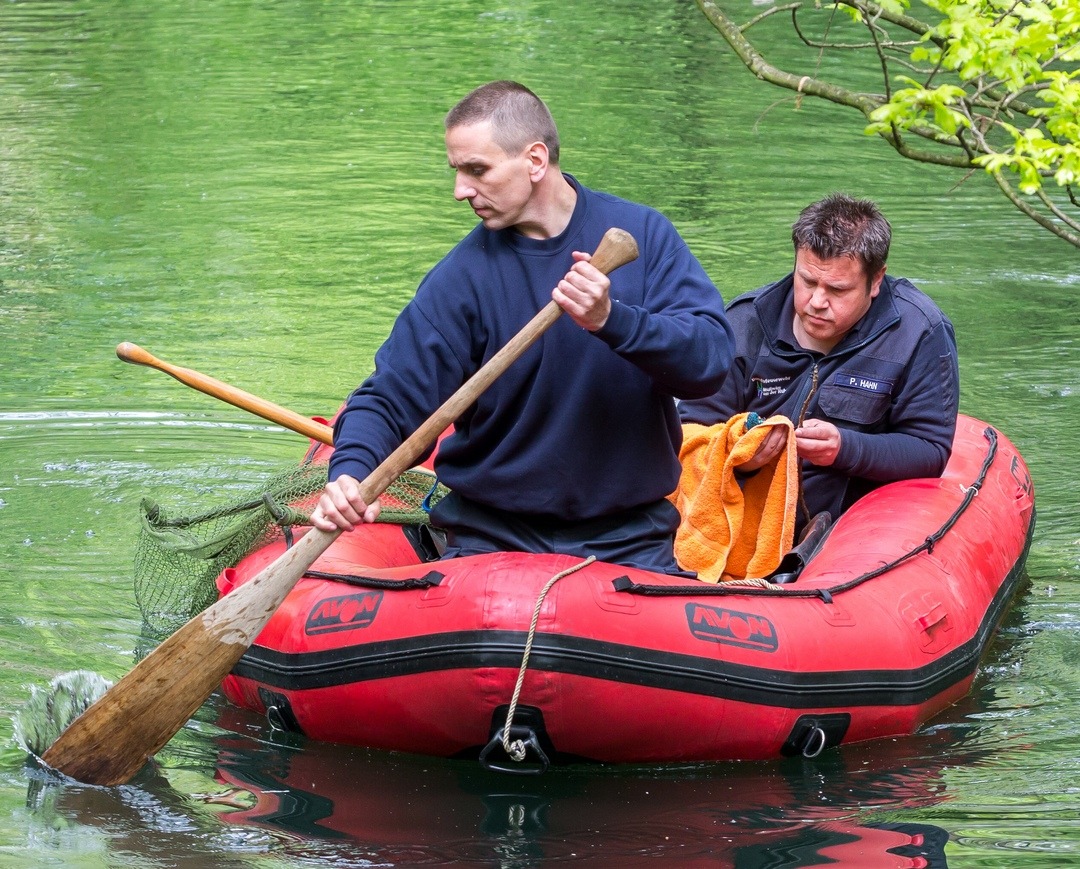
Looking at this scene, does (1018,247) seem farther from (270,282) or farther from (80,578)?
(80,578)

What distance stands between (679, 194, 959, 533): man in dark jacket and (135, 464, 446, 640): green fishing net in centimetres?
92

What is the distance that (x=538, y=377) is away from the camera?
3.50 m

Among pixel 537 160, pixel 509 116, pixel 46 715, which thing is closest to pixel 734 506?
pixel 537 160

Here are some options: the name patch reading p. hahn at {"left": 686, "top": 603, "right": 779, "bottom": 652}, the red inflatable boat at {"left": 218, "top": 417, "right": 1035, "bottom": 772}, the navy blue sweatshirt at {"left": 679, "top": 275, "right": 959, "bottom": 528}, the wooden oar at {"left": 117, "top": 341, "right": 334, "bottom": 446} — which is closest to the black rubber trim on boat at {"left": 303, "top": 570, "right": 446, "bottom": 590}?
the red inflatable boat at {"left": 218, "top": 417, "right": 1035, "bottom": 772}

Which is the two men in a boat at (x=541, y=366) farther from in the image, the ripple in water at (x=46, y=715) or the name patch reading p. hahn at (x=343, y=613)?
the ripple in water at (x=46, y=715)

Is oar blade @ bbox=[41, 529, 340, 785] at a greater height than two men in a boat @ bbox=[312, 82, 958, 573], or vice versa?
two men in a boat @ bbox=[312, 82, 958, 573]

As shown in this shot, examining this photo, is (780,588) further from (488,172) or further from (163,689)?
(163,689)

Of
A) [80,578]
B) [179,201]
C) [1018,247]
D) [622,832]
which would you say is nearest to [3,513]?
[80,578]

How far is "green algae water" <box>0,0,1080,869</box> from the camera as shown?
358 centimetres

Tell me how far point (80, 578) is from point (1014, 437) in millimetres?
3533

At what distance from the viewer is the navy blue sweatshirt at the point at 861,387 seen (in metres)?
4.42

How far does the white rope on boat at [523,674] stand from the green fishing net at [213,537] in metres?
0.75

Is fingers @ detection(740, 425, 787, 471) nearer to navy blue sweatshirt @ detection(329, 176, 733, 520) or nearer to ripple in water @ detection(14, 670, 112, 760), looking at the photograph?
navy blue sweatshirt @ detection(329, 176, 733, 520)

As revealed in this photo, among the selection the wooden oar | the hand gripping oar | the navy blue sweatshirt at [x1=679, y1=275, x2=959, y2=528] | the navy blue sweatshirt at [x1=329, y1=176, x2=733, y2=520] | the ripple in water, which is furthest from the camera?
the wooden oar
